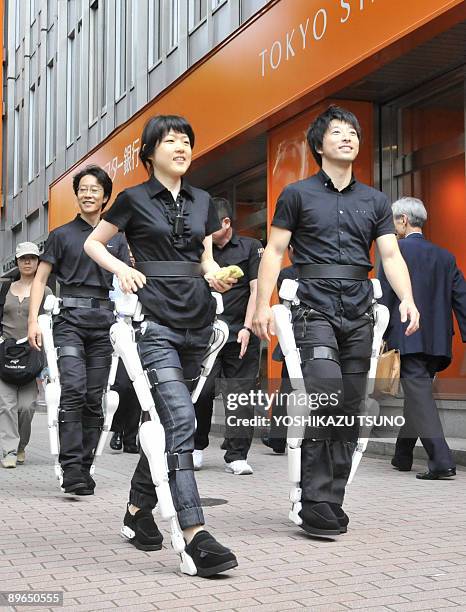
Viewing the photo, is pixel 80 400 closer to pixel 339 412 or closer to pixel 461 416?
pixel 339 412

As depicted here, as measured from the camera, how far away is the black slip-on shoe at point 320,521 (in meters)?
5.00

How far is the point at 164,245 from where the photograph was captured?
4707 millimetres

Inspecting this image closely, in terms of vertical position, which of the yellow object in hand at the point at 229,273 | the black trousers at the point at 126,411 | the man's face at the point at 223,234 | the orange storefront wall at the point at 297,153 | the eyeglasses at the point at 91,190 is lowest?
the black trousers at the point at 126,411

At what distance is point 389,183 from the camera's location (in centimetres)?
1208

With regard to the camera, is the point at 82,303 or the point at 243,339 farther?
the point at 243,339

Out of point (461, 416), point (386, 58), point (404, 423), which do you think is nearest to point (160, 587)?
point (404, 423)

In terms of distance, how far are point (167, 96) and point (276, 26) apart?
160 inches

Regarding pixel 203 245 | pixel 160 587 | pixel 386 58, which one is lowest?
pixel 160 587

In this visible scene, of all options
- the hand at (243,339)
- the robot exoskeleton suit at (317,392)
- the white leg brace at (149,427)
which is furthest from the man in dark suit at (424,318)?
the white leg brace at (149,427)

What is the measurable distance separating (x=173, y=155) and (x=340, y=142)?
3.27 feet

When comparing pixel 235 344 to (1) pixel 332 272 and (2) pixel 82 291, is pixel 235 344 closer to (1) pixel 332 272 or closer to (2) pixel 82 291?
(2) pixel 82 291

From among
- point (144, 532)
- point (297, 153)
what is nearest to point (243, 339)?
point (144, 532)

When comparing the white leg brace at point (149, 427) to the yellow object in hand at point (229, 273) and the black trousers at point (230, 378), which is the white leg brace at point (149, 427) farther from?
the black trousers at point (230, 378)

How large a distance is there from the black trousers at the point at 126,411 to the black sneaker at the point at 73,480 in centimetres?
292
